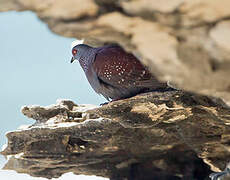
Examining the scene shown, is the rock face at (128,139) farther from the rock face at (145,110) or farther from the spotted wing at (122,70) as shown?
the spotted wing at (122,70)

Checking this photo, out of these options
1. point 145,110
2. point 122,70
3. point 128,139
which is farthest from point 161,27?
point 128,139

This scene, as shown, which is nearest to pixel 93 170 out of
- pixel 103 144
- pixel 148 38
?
pixel 103 144

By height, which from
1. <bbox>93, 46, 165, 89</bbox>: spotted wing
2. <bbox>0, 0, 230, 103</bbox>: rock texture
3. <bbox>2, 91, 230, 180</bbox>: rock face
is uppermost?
<bbox>93, 46, 165, 89</bbox>: spotted wing

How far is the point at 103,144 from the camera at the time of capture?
18.4 ft

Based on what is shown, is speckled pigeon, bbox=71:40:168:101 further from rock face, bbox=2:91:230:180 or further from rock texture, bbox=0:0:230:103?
rock texture, bbox=0:0:230:103

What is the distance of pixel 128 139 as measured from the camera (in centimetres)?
565

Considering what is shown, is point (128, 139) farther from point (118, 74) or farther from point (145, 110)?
point (118, 74)

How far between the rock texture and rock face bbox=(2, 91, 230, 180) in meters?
1.90

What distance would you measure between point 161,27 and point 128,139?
379 centimetres

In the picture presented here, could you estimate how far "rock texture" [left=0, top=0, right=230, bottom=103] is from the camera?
1.91 m

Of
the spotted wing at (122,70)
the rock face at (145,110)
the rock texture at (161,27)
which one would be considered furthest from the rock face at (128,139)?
the rock texture at (161,27)

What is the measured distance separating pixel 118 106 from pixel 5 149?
220 centimetres

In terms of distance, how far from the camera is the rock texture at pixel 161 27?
1.91 meters

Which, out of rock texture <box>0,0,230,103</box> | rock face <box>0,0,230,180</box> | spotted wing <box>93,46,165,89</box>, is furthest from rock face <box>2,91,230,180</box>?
rock texture <box>0,0,230,103</box>
